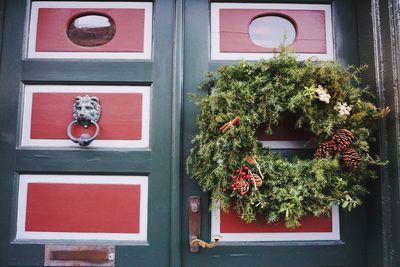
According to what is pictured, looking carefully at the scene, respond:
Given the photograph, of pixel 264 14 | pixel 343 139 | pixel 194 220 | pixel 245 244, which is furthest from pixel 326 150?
pixel 264 14

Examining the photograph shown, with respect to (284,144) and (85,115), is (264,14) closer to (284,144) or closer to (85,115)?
(284,144)

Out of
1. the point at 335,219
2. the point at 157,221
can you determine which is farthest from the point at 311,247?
the point at 157,221

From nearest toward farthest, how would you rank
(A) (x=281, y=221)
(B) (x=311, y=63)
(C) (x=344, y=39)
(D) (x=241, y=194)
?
(D) (x=241, y=194), (B) (x=311, y=63), (A) (x=281, y=221), (C) (x=344, y=39)

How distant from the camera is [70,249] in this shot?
69.8 inches

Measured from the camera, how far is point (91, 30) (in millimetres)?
1927

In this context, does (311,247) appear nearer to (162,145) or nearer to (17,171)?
(162,145)

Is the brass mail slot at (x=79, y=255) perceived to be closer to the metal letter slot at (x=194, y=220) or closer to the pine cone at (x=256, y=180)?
the metal letter slot at (x=194, y=220)

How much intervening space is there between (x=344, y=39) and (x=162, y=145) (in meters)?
1.17

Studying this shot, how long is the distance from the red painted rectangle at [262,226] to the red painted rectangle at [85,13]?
104cm

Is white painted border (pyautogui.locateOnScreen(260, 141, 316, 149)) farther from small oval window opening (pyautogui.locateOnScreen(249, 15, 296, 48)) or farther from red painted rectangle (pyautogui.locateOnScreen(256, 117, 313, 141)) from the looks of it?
small oval window opening (pyautogui.locateOnScreen(249, 15, 296, 48))

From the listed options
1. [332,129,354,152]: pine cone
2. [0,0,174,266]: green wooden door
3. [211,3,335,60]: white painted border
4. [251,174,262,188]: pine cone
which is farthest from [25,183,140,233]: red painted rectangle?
[332,129,354,152]: pine cone

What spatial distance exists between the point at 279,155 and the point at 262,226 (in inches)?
15.6

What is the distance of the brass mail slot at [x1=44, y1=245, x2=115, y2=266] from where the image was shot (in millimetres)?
1769

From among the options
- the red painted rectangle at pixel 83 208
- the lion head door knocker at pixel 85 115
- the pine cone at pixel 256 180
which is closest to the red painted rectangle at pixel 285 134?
the pine cone at pixel 256 180
